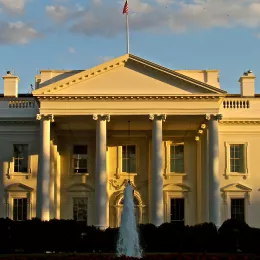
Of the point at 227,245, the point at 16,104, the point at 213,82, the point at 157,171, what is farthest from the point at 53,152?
the point at 227,245

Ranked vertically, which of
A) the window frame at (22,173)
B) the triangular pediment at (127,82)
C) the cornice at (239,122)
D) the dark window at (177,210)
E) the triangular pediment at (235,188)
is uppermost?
the triangular pediment at (127,82)

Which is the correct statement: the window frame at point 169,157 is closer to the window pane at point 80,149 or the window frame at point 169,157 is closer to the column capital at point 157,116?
the window pane at point 80,149

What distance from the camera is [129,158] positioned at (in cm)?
4862

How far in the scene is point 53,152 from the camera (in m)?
46.2

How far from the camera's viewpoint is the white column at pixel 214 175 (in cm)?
4178

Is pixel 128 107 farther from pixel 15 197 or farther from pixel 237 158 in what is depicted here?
pixel 15 197

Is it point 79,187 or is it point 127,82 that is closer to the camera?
point 127,82

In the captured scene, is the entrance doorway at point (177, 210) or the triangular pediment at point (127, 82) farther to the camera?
the entrance doorway at point (177, 210)

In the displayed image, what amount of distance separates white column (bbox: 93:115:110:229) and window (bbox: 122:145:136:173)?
6.12 meters

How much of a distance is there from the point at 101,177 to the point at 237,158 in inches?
419

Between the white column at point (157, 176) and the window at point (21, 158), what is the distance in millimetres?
9877

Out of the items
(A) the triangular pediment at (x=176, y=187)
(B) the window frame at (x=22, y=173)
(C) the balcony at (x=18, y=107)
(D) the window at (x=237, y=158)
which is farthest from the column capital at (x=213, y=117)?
(B) the window frame at (x=22, y=173)

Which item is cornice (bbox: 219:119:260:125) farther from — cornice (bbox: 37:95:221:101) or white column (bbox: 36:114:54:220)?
white column (bbox: 36:114:54:220)

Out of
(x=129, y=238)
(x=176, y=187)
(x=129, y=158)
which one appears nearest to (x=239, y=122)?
(x=176, y=187)
